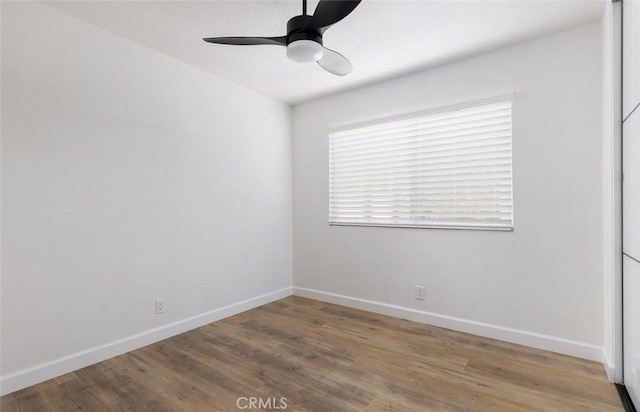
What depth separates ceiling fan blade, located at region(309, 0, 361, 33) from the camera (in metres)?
1.55

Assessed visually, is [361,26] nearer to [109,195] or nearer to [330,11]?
[330,11]

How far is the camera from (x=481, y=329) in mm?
2795

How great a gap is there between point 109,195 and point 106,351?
1216 mm

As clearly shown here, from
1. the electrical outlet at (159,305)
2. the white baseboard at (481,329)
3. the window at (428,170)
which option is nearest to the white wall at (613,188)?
the white baseboard at (481,329)

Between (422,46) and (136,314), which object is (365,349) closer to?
(136,314)

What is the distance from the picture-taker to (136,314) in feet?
8.64

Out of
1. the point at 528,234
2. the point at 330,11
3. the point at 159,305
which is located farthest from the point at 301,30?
the point at 159,305

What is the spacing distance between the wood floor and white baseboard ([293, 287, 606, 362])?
73 mm

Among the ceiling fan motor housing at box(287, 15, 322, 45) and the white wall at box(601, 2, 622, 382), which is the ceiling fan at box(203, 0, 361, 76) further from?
the white wall at box(601, 2, 622, 382)

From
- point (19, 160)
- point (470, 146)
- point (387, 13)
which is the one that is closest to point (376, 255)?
point (470, 146)

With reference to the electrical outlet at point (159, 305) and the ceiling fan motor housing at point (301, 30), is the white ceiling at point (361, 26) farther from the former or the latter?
the electrical outlet at point (159, 305)

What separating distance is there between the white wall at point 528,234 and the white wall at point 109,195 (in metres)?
1.72

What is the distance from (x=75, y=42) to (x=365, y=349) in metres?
3.24

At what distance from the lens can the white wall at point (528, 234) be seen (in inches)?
93.4
